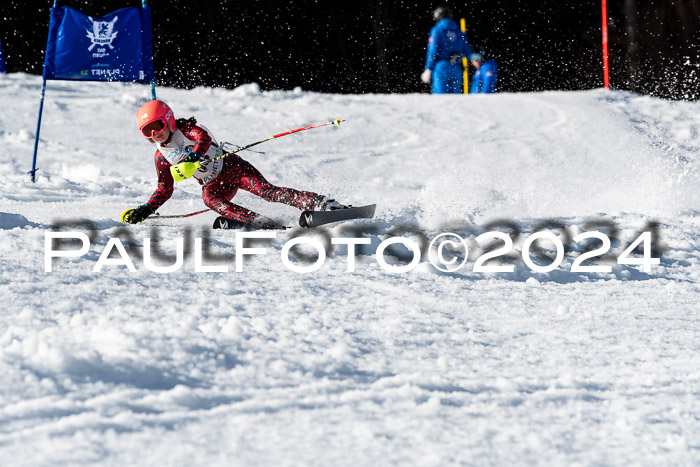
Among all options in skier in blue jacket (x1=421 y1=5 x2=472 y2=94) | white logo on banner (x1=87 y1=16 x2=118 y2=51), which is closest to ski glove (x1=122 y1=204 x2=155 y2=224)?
white logo on banner (x1=87 y1=16 x2=118 y2=51)

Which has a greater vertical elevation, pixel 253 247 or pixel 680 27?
pixel 680 27

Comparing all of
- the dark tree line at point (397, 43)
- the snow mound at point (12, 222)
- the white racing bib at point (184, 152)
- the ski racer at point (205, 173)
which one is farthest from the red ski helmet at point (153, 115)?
the dark tree line at point (397, 43)

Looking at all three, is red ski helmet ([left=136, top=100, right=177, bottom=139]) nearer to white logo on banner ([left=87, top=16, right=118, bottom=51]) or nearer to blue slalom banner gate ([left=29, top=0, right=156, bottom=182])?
blue slalom banner gate ([left=29, top=0, right=156, bottom=182])

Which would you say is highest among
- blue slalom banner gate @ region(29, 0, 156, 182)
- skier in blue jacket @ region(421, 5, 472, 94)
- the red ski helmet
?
skier in blue jacket @ region(421, 5, 472, 94)

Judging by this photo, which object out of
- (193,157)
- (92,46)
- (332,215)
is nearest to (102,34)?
(92,46)

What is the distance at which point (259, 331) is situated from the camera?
3.00 metres

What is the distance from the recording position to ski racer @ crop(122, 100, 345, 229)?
191 inches

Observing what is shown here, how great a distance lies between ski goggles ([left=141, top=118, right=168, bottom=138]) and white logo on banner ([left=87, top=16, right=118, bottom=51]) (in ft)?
9.76

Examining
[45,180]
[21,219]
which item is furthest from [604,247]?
[45,180]

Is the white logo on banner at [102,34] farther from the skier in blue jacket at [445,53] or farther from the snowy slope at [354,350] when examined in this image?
the skier in blue jacket at [445,53]

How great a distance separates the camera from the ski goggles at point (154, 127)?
190 inches

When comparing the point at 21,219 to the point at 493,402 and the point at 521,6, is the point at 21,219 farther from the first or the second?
the point at 521,6

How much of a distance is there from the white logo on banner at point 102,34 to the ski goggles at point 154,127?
2.98 meters

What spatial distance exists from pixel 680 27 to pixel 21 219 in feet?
58.1
